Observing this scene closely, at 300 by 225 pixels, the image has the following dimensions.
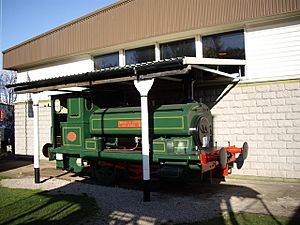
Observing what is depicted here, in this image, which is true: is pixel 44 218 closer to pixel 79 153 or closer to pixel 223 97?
pixel 79 153

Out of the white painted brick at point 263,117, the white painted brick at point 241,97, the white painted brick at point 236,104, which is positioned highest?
the white painted brick at point 241,97

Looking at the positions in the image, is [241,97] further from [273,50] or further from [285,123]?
[273,50]

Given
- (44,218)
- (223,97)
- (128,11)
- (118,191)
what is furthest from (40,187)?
(128,11)

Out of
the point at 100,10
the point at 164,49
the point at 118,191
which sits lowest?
the point at 118,191

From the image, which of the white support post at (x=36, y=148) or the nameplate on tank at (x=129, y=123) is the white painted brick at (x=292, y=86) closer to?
the nameplate on tank at (x=129, y=123)

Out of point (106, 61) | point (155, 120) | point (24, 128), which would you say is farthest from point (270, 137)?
point (24, 128)

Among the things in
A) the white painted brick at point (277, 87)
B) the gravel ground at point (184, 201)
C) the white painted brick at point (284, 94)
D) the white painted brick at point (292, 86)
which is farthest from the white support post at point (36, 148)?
the white painted brick at point (292, 86)

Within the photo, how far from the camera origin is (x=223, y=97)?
31.1 ft

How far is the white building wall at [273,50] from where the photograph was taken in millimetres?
8477

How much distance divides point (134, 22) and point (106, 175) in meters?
5.51

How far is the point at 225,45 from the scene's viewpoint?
9.69m

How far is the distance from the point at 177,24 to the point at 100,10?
3.84 meters

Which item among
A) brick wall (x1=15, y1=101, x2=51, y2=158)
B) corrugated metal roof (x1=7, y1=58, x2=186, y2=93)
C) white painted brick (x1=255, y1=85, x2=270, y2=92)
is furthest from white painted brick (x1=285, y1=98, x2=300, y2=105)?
brick wall (x1=15, y1=101, x2=51, y2=158)

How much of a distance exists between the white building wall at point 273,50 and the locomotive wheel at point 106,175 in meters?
4.81
